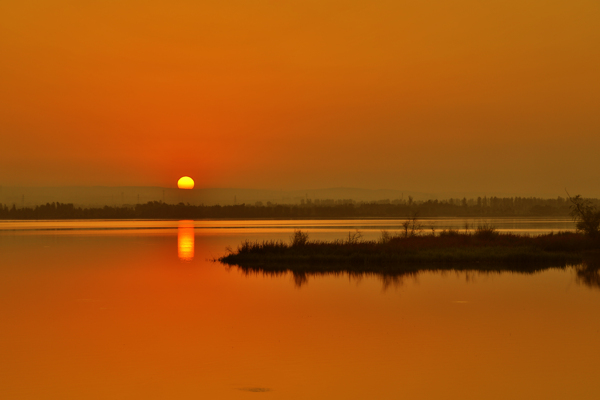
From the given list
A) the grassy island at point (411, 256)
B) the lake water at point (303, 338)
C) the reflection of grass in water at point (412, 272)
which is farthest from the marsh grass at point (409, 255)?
the lake water at point (303, 338)

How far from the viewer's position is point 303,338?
46.5 ft

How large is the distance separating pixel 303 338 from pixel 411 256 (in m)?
16.8

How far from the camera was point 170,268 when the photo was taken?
3067 centimetres

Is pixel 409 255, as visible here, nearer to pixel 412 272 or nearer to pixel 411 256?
pixel 411 256

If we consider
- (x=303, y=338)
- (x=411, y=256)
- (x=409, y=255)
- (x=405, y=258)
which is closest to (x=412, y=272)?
(x=405, y=258)

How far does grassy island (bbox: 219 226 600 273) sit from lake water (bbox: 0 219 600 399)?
12.2 ft

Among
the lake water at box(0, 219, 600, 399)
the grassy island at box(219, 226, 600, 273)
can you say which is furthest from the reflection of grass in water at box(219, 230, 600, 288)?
the lake water at box(0, 219, 600, 399)

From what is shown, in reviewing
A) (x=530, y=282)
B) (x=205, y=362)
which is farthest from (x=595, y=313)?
(x=205, y=362)

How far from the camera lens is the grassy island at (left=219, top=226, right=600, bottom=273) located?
29047 millimetres

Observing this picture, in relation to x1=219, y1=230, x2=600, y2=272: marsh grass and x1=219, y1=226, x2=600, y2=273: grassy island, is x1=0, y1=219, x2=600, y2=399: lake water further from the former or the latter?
x1=219, y1=230, x2=600, y2=272: marsh grass

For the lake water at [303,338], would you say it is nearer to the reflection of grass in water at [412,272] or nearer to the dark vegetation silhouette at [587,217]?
the reflection of grass in water at [412,272]

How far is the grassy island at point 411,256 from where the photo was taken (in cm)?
2905

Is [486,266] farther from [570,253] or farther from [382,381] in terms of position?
[382,381]

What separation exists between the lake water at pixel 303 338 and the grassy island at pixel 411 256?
12.2 ft
